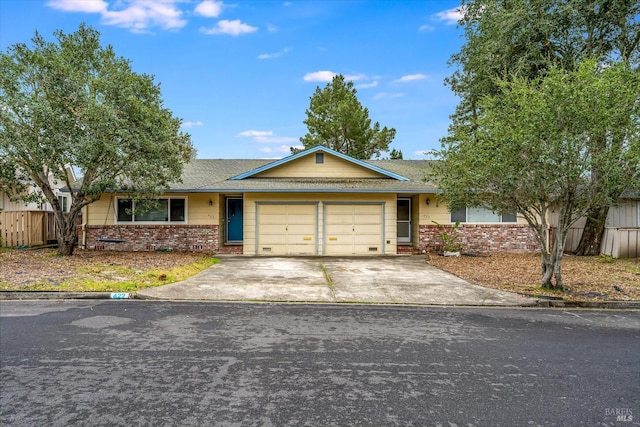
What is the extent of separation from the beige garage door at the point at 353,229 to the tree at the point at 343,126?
16.7m

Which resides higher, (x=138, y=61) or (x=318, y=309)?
(x=138, y=61)

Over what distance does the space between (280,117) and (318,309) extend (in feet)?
74.9

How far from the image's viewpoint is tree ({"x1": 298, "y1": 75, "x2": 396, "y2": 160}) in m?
31.2

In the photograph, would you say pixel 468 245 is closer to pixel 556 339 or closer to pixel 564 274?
pixel 564 274

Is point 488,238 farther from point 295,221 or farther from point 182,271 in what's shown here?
point 182,271

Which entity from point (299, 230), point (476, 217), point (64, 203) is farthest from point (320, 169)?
point (64, 203)

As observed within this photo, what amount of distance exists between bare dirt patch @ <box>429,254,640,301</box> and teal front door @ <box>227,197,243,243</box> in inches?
314

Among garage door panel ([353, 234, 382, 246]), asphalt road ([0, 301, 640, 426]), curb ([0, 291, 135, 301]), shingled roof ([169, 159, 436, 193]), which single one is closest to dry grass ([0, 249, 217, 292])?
curb ([0, 291, 135, 301])

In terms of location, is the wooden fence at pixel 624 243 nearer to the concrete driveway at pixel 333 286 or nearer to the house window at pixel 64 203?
the concrete driveway at pixel 333 286

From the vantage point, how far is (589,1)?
13602 mm

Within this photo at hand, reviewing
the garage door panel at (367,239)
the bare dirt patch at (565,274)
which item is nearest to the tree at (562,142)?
the bare dirt patch at (565,274)

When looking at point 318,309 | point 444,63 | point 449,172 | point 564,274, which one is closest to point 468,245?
point 564,274

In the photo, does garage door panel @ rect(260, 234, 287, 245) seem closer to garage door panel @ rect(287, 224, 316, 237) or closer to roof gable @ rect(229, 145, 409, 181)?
garage door panel @ rect(287, 224, 316, 237)

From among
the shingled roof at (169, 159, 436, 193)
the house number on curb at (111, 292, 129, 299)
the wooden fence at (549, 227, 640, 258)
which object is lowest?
the house number on curb at (111, 292, 129, 299)
